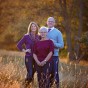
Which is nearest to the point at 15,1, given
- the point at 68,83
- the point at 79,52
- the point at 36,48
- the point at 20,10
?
the point at 20,10

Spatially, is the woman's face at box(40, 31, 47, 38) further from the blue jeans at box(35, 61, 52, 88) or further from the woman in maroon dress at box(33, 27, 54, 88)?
the blue jeans at box(35, 61, 52, 88)

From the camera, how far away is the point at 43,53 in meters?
8.87

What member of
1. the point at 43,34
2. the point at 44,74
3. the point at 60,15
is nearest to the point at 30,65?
the point at 44,74

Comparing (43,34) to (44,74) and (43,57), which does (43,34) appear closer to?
(43,57)

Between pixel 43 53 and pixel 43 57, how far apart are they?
3.6 inches

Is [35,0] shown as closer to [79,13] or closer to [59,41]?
[79,13]

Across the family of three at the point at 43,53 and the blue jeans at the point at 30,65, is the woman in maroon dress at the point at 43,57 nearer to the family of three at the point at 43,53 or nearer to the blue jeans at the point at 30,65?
the family of three at the point at 43,53

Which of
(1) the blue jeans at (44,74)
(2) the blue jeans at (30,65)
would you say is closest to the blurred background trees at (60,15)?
(2) the blue jeans at (30,65)

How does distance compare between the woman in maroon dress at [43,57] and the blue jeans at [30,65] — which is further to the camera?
the blue jeans at [30,65]

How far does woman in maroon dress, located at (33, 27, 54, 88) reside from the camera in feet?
28.9

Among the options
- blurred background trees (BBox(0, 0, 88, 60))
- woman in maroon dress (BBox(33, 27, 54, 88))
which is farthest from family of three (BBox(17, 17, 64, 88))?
blurred background trees (BBox(0, 0, 88, 60))

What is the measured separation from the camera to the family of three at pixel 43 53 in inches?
348

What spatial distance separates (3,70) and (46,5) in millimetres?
14777

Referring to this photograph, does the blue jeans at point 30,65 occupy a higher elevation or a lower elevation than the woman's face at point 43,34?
lower
